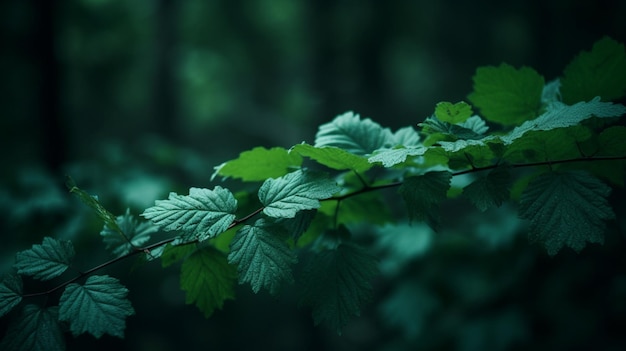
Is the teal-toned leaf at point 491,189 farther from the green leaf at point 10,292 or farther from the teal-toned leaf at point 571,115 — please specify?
the green leaf at point 10,292

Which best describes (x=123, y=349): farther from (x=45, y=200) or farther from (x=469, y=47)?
(x=469, y=47)

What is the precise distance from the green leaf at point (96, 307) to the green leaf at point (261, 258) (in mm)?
244

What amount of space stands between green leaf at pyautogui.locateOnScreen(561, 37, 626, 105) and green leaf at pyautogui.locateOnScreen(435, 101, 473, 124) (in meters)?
0.35

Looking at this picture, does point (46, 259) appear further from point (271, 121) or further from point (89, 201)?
point (271, 121)

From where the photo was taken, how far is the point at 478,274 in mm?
2408

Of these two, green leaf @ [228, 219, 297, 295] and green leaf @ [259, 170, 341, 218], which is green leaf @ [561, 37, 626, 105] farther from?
green leaf @ [228, 219, 297, 295]

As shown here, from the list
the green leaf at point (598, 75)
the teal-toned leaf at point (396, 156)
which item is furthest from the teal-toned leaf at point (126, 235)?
the green leaf at point (598, 75)

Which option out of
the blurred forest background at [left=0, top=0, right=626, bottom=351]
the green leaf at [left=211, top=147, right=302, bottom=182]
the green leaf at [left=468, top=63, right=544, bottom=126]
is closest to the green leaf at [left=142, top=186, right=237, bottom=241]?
the green leaf at [left=211, top=147, right=302, bottom=182]

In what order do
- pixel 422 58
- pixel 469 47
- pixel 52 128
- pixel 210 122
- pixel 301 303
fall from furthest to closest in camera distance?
pixel 210 122 → pixel 422 58 → pixel 469 47 → pixel 52 128 → pixel 301 303

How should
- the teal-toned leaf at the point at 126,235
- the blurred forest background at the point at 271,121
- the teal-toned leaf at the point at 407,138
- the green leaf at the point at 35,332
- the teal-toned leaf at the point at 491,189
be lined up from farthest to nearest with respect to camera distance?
the blurred forest background at the point at 271,121 < the teal-toned leaf at the point at 407,138 < the teal-toned leaf at the point at 126,235 < the teal-toned leaf at the point at 491,189 < the green leaf at the point at 35,332

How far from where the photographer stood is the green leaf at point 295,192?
883 mm

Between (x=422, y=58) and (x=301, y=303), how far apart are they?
7636 mm

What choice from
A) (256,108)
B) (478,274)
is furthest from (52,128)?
(256,108)

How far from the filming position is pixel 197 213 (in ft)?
2.95
